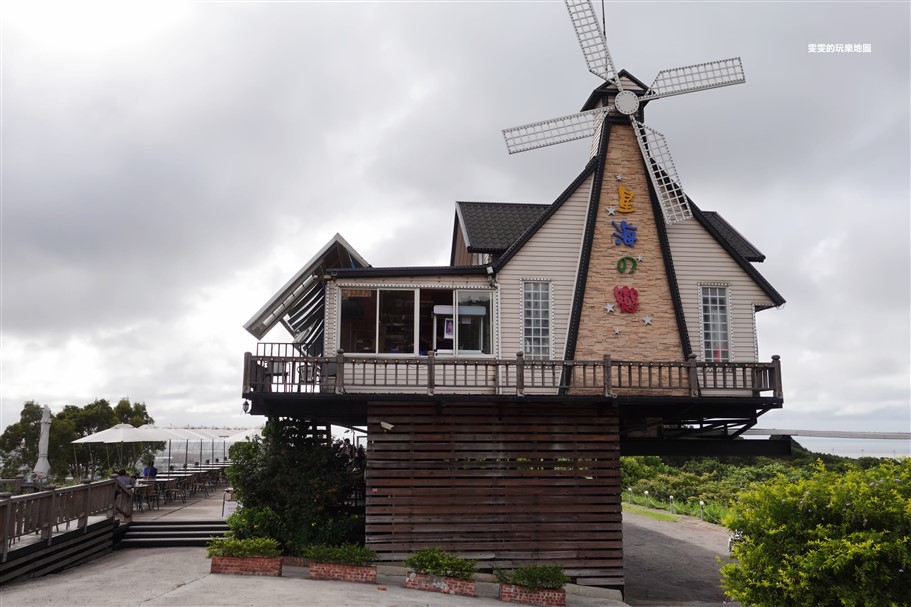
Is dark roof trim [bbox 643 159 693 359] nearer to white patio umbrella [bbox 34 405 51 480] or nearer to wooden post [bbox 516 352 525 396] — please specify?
wooden post [bbox 516 352 525 396]

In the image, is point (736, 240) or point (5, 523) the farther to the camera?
point (736, 240)

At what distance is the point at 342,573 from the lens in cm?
1527

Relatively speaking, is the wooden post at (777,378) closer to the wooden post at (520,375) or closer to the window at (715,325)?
the window at (715,325)

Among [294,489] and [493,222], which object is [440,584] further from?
[493,222]

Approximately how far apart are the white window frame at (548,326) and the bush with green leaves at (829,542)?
5667 mm

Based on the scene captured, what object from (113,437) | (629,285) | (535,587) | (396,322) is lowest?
(535,587)

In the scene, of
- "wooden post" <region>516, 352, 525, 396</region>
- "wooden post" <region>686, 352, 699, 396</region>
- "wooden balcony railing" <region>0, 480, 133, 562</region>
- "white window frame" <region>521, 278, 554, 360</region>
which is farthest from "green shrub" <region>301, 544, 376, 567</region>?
"wooden post" <region>686, 352, 699, 396</region>

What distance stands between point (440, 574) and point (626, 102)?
39.5 ft

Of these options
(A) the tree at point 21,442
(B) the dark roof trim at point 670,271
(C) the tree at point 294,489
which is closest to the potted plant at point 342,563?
(C) the tree at point 294,489

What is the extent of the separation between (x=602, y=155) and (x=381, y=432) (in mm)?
8420

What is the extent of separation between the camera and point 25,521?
46.9ft

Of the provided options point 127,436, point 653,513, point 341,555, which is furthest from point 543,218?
point 653,513

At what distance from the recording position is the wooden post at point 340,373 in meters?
15.8

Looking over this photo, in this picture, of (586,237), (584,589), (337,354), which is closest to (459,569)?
(584,589)
